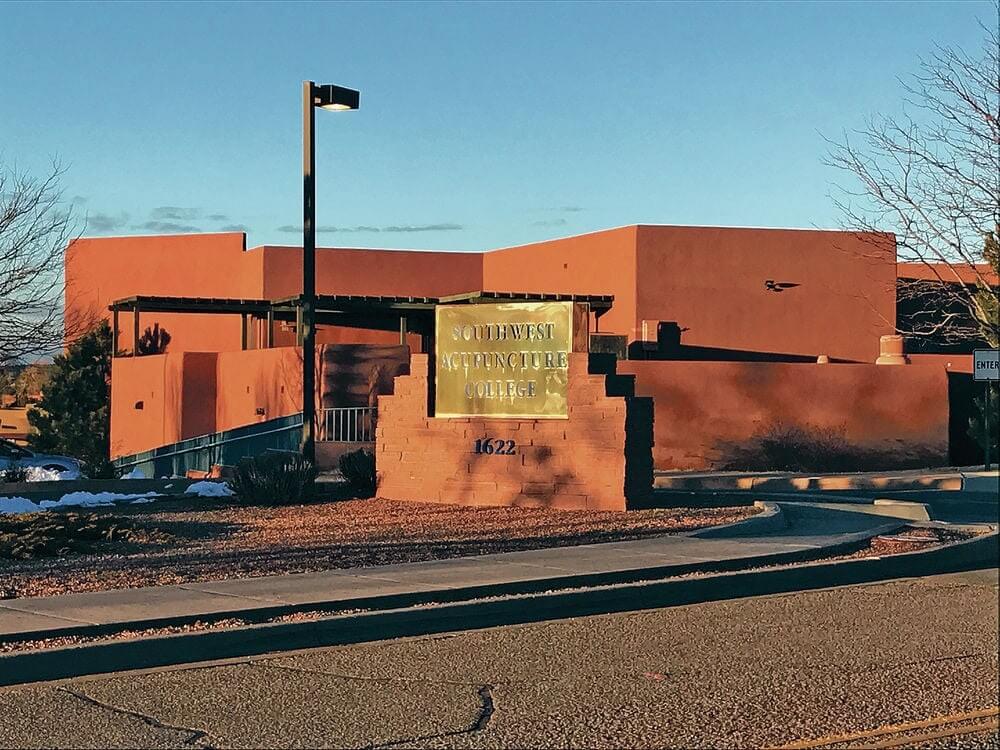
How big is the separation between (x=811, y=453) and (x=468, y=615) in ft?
72.9

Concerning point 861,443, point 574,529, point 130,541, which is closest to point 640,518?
point 574,529

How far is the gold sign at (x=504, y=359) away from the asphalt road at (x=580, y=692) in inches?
347

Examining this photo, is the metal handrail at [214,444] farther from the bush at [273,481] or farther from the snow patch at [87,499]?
the bush at [273,481]

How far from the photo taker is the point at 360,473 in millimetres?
22062

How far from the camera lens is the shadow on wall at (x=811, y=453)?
1256 inches

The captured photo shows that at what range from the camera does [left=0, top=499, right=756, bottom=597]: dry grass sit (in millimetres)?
13102

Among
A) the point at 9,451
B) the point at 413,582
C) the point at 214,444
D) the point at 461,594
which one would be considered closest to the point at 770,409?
the point at 214,444

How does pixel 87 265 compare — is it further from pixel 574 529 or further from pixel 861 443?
pixel 574 529

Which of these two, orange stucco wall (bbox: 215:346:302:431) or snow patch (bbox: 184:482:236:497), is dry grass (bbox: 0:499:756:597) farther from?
orange stucco wall (bbox: 215:346:302:431)

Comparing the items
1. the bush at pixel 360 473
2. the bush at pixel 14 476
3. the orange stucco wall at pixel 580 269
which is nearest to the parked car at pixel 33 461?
Result: the bush at pixel 14 476

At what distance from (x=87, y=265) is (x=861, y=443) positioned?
3657 centimetres

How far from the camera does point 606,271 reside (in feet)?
146

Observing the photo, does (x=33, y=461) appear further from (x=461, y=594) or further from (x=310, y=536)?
(x=461, y=594)

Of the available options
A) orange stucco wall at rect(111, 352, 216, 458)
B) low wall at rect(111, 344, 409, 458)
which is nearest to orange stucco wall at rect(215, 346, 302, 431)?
low wall at rect(111, 344, 409, 458)
